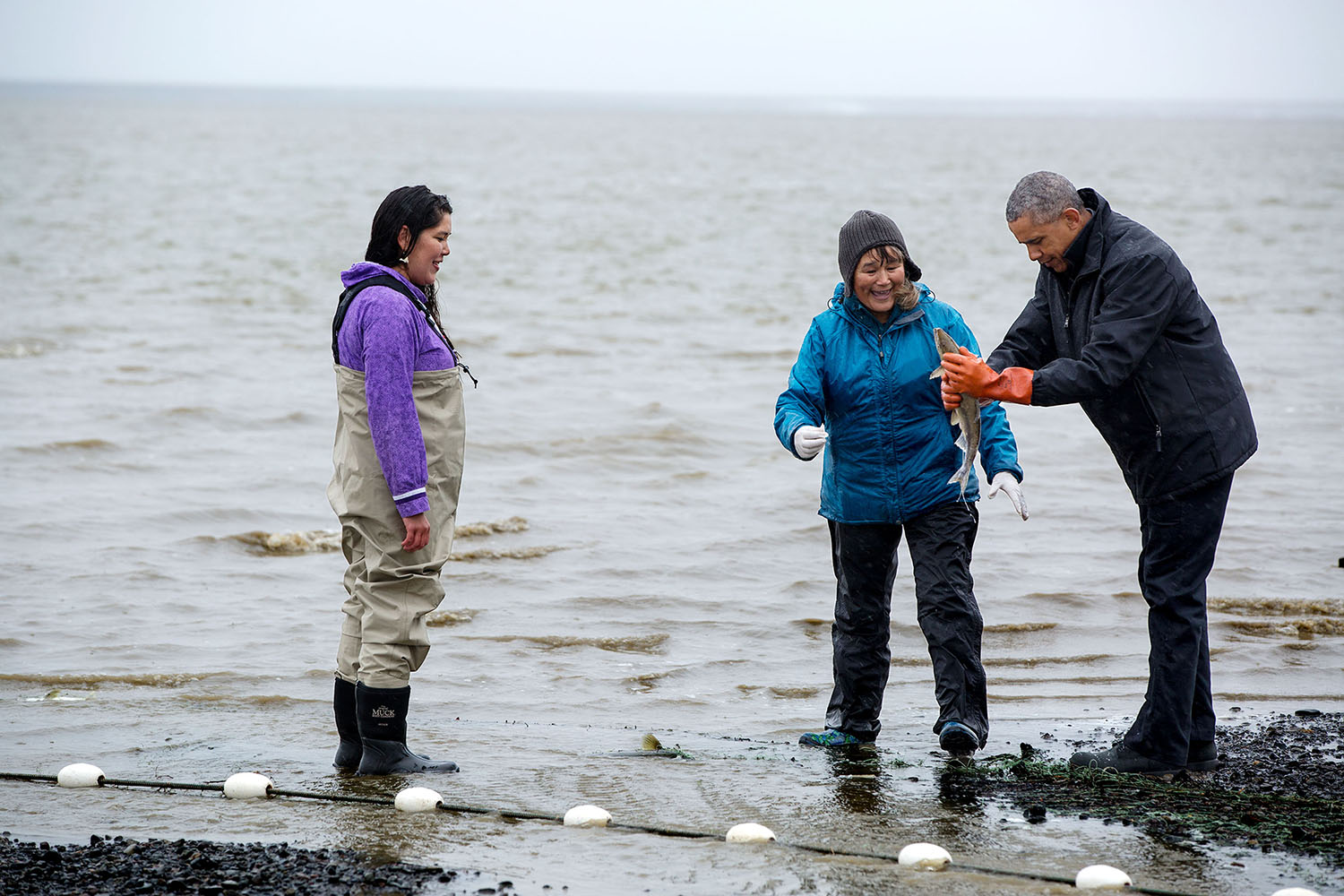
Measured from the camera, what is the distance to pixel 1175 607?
5145mm

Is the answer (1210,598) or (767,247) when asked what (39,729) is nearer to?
(1210,598)

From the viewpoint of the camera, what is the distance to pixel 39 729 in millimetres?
6074

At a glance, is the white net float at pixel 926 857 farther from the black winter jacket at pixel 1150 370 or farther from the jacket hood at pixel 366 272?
the jacket hood at pixel 366 272

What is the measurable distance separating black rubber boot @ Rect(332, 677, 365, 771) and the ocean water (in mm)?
153

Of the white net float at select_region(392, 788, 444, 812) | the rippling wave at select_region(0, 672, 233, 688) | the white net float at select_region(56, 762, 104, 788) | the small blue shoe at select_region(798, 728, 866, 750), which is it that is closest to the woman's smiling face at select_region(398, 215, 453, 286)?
the white net float at select_region(392, 788, 444, 812)

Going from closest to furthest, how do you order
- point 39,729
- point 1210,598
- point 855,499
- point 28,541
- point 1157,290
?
point 1157,290, point 855,499, point 39,729, point 1210,598, point 28,541

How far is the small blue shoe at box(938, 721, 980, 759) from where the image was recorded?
210 inches

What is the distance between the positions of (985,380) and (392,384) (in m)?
2.05

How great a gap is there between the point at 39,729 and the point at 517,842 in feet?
8.90

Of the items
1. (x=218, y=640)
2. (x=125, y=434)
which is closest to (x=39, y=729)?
(x=218, y=640)

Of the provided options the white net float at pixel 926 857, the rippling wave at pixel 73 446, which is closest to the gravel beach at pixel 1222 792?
the white net float at pixel 926 857

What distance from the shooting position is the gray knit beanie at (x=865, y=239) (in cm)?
531

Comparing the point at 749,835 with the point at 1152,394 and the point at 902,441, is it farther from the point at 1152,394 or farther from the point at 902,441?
the point at 1152,394

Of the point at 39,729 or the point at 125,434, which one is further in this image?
the point at 125,434
